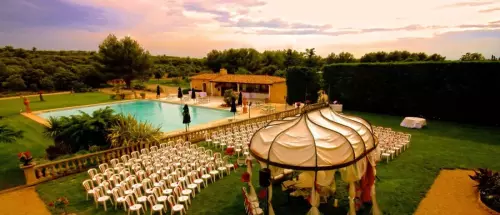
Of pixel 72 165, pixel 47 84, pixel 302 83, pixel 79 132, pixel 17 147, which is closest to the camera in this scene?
pixel 72 165

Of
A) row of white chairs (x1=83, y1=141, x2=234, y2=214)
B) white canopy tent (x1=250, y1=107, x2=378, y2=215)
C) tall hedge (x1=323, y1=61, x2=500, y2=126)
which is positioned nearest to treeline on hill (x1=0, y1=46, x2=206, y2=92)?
tall hedge (x1=323, y1=61, x2=500, y2=126)

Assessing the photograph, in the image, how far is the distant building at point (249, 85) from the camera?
36.3 m

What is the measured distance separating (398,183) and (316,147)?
5.83 metres

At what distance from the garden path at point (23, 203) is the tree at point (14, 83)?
4561 centimetres

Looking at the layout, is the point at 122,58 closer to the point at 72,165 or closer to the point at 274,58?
the point at 274,58

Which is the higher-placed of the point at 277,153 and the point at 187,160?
the point at 277,153

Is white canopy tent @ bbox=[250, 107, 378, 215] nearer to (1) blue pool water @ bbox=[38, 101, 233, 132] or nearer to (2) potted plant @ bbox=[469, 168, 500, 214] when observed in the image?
(2) potted plant @ bbox=[469, 168, 500, 214]

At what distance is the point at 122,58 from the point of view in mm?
49750

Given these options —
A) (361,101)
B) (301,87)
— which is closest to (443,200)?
(361,101)

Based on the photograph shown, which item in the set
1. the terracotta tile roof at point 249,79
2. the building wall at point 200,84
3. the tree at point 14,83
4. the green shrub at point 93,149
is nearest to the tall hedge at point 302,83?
the terracotta tile roof at point 249,79

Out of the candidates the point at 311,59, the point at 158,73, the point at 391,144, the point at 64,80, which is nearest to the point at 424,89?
the point at 391,144

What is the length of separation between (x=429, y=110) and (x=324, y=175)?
20056mm

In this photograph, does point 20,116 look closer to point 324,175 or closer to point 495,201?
point 324,175

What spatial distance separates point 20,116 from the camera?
27.3m
